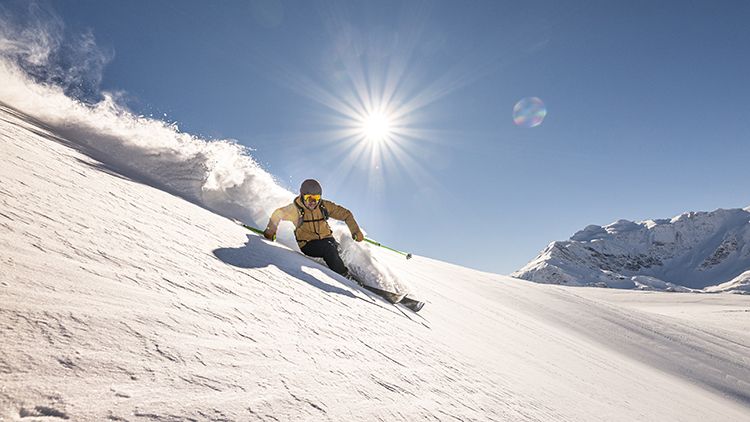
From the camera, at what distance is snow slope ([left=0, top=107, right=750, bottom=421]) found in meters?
1.13

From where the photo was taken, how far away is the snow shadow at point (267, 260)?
3307 mm

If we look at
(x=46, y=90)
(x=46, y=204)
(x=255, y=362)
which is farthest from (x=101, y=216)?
(x=46, y=90)

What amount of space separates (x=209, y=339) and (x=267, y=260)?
7.08 ft

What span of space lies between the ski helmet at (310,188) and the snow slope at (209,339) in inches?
56.8

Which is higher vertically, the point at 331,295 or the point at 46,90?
the point at 46,90

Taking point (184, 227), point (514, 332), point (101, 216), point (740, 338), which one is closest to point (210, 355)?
point (101, 216)

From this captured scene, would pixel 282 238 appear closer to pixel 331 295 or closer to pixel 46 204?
pixel 331 295

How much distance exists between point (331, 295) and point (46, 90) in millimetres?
11458

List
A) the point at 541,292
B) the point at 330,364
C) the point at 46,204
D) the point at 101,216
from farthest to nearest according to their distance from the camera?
the point at 541,292 → the point at 101,216 → the point at 46,204 → the point at 330,364

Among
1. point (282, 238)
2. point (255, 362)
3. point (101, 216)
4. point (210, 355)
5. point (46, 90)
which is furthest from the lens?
point (46, 90)

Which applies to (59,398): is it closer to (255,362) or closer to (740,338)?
(255,362)

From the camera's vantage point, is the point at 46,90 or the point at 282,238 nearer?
the point at 282,238

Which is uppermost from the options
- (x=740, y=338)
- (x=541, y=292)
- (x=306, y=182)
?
(x=740, y=338)

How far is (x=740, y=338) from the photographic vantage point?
10.9 m
